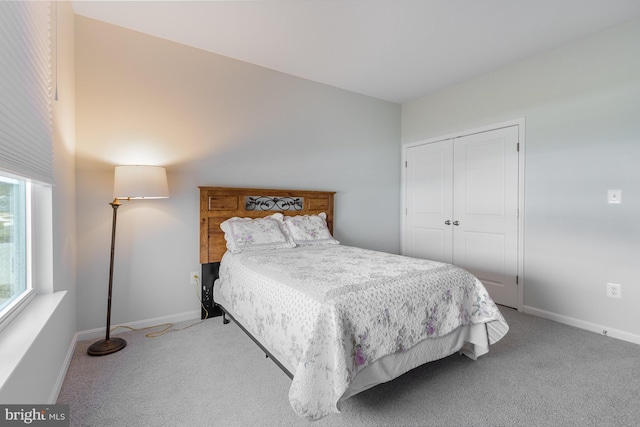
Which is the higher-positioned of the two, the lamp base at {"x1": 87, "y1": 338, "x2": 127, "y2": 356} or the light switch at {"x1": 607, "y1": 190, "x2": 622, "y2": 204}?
the light switch at {"x1": 607, "y1": 190, "x2": 622, "y2": 204}

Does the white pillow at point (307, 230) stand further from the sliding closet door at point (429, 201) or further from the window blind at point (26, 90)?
the window blind at point (26, 90)

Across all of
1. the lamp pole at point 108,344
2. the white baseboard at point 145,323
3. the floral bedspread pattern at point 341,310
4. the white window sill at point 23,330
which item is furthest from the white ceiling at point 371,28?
the white baseboard at point 145,323

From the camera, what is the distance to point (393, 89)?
3.90 meters

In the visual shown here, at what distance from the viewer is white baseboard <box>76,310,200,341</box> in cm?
247

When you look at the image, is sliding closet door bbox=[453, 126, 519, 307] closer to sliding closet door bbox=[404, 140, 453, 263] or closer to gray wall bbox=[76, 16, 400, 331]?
sliding closet door bbox=[404, 140, 453, 263]

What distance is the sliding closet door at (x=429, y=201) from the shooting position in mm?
3869

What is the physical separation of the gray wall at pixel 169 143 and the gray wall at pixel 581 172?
210 cm

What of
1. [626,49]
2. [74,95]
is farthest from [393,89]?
[74,95]

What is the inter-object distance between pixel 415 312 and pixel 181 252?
2.17 m

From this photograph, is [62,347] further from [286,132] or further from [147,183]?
[286,132]

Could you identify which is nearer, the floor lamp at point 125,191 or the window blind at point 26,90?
the window blind at point 26,90

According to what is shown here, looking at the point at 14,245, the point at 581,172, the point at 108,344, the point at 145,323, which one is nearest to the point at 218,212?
the point at 145,323

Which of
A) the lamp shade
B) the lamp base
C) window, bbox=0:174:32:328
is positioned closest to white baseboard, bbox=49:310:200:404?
the lamp base

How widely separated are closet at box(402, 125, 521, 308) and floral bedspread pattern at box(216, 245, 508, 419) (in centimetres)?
156
